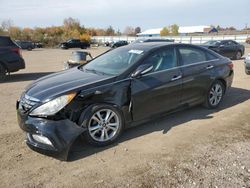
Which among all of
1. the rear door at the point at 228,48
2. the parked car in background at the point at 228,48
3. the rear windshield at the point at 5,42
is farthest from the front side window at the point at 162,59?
the rear door at the point at 228,48

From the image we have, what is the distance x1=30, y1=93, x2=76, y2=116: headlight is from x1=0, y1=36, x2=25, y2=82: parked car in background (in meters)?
7.60

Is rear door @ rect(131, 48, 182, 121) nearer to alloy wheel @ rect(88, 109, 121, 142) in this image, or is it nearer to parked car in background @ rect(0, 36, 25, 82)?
alloy wheel @ rect(88, 109, 121, 142)

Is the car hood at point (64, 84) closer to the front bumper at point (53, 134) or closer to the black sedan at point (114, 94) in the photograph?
the black sedan at point (114, 94)

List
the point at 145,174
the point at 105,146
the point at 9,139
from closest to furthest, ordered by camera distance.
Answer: the point at 145,174
the point at 105,146
the point at 9,139

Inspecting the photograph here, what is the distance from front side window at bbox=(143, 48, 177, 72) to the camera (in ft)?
15.7

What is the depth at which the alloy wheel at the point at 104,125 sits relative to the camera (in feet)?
13.3

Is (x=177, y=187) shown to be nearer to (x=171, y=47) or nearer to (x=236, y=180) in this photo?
(x=236, y=180)

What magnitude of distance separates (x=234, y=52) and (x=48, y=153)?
17532 millimetres

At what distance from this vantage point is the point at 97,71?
15.7ft

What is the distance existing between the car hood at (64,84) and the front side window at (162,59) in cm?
89

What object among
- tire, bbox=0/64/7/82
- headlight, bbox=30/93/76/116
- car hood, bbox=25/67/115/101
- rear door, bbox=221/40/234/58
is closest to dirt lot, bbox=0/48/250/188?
headlight, bbox=30/93/76/116

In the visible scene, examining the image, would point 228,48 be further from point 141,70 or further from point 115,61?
point 141,70

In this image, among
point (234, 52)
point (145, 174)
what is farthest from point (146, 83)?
point (234, 52)

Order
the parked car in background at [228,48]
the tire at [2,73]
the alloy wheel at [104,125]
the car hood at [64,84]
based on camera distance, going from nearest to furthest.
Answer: the car hood at [64,84], the alloy wheel at [104,125], the tire at [2,73], the parked car in background at [228,48]
